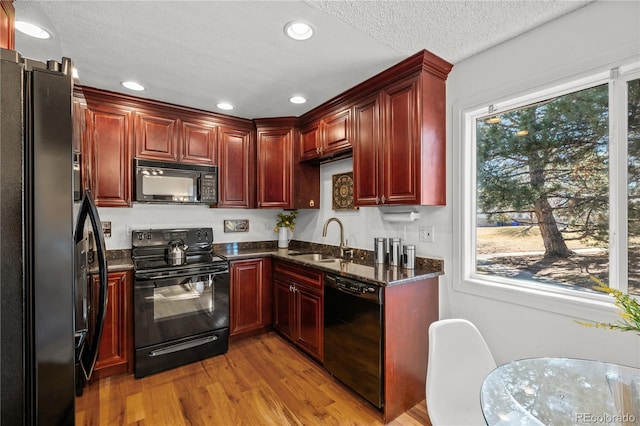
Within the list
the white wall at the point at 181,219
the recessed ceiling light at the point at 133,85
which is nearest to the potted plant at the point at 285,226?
the white wall at the point at 181,219

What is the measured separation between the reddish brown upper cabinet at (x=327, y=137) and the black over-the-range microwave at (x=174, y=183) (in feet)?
3.46

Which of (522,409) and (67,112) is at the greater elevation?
(67,112)

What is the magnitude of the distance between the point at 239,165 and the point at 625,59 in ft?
10.4

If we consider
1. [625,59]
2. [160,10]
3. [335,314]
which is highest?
[160,10]

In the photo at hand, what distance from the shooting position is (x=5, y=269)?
790 mm

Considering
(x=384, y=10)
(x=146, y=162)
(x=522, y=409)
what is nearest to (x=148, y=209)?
(x=146, y=162)

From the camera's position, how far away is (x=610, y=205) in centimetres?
160

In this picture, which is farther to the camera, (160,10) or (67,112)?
(160,10)

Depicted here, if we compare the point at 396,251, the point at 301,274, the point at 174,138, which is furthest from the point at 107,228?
the point at 396,251

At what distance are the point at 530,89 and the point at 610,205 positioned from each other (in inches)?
32.1

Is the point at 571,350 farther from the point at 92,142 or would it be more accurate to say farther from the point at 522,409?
the point at 92,142

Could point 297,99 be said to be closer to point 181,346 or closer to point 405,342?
point 405,342

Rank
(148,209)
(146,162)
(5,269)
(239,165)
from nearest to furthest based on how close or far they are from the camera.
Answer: (5,269)
(146,162)
(148,209)
(239,165)

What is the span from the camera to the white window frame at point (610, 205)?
1.56 metres
